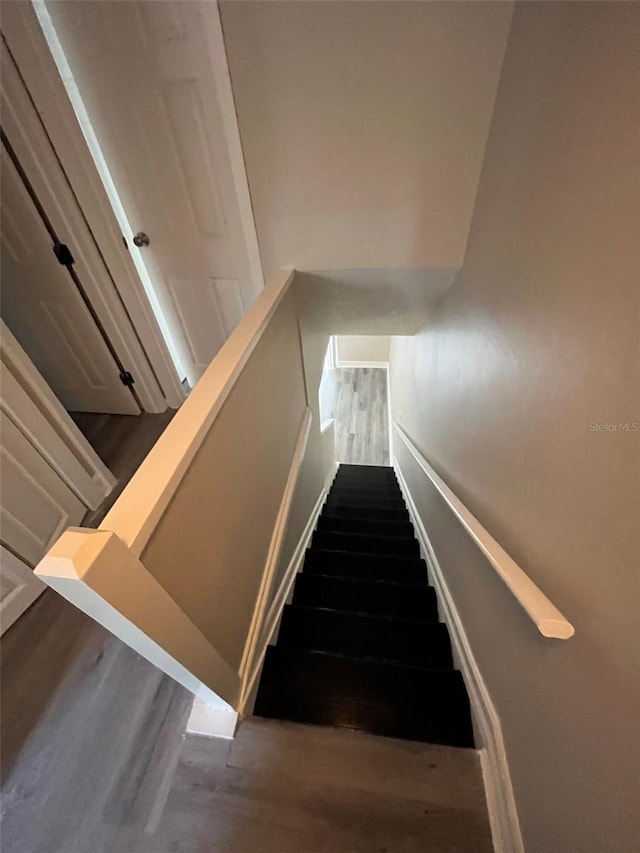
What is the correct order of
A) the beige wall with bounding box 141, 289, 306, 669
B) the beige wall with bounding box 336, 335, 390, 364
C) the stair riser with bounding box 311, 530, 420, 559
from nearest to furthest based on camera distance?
1. the beige wall with bounding box 141, 289, 306, 669
2. the stair riser with bounding box 311, 530, 420, 559
3. the beige wall with bounding box 336, 335, 390, 364

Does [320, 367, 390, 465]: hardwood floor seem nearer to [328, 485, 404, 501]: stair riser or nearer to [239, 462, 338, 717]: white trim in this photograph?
[328, 485, 404, 501]: stair riser

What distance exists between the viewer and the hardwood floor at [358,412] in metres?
5.50

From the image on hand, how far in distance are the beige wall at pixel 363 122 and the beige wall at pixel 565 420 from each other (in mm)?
218

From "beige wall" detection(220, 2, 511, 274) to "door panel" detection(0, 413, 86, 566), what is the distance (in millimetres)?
1449

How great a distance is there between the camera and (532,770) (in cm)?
90

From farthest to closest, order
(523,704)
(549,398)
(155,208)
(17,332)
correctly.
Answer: (17,332) < (155,208) < (523,704) < (549,398)

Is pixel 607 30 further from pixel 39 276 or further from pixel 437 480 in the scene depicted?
pixel 39 276

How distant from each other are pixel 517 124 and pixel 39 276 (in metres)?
2.28

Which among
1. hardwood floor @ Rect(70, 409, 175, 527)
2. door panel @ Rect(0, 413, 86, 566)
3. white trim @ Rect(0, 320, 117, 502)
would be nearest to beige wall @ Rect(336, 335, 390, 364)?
hardwood floor @ Rect(70, 409, 175, 527)

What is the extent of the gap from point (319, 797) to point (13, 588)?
1.47 m

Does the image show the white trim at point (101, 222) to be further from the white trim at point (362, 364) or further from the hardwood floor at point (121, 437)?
the white trim at point (362, 364)

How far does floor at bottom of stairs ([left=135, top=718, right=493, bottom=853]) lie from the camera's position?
1.05m

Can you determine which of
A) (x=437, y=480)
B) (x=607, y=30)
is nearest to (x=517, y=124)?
(x=607, y=30)

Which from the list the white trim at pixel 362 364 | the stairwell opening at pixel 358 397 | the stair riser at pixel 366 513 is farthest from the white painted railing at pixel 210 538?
the white trim at pixel 362 364
